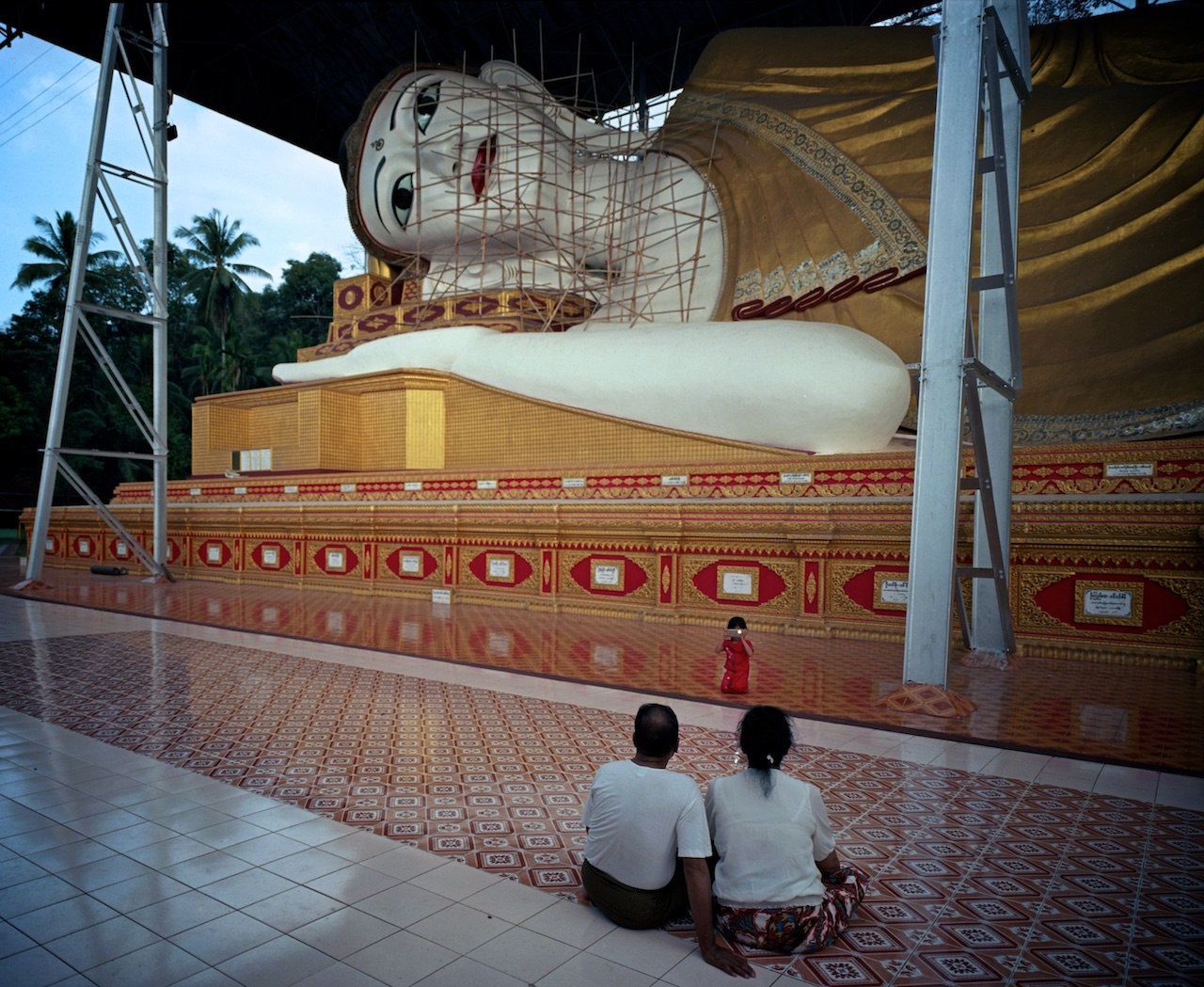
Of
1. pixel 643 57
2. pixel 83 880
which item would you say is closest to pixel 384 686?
pixel 83 880

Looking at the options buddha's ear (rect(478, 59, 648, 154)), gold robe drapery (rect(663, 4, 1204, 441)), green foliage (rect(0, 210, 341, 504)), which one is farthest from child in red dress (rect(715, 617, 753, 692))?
green foliage (rect(0, 210, 341, 504))

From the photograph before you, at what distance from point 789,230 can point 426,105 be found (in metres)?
5.36

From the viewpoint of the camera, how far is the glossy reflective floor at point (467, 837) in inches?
70.4

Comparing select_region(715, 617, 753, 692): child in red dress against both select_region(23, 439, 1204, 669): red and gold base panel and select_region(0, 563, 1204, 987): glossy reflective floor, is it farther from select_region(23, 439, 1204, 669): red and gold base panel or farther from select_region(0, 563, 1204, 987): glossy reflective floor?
select_region(23, 439, 1204, 669): red and gold base panel

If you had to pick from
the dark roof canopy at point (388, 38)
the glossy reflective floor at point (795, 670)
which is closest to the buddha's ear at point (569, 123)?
the dark roof canopy at point (388, 38)

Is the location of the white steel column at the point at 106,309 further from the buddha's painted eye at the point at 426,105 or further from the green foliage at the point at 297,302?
the green foliage at the point at 297,302

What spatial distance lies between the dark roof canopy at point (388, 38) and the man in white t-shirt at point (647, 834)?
469 inches

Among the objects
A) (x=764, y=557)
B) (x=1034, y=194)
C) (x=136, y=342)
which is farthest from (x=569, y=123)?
(x=136, y=342)

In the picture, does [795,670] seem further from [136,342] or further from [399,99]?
[136,342]

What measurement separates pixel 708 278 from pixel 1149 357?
4.26 m

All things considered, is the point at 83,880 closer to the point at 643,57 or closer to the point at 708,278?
the point at 708,278

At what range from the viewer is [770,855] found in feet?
5.95

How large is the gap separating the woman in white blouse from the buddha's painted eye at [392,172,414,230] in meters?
10.4

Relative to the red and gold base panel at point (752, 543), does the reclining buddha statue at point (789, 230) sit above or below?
above
